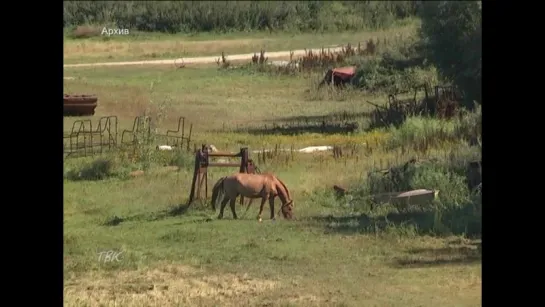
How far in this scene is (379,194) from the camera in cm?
952

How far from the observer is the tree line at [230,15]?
10.2 m

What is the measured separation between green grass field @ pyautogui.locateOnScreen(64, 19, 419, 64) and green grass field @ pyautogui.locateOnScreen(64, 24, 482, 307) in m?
0.06

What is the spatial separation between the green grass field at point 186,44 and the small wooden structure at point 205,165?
1261 mm

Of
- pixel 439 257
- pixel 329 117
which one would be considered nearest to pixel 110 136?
pixel 329 117

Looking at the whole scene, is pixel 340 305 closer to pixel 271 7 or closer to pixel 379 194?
pixel 379 194

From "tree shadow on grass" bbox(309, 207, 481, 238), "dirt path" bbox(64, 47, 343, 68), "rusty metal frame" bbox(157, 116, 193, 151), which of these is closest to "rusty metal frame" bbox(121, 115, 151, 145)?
"rusty metal frame" bbox(157, 116, 193, 151)

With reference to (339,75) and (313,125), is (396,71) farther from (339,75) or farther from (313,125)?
(313,125)

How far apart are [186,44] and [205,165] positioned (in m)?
1.81

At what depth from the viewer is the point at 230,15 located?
11562mm

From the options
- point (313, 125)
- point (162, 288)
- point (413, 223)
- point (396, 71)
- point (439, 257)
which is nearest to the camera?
point (162, 288)

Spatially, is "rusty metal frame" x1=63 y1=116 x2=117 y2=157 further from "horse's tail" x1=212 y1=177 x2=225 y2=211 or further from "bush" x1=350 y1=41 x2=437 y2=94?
"bush" x1=350 y1=41 x2=437 y2=94

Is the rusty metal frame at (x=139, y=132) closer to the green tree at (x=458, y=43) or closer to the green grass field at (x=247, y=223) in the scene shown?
the green grass field at (x=247, y=223)

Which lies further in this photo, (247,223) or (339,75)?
(339,75)
